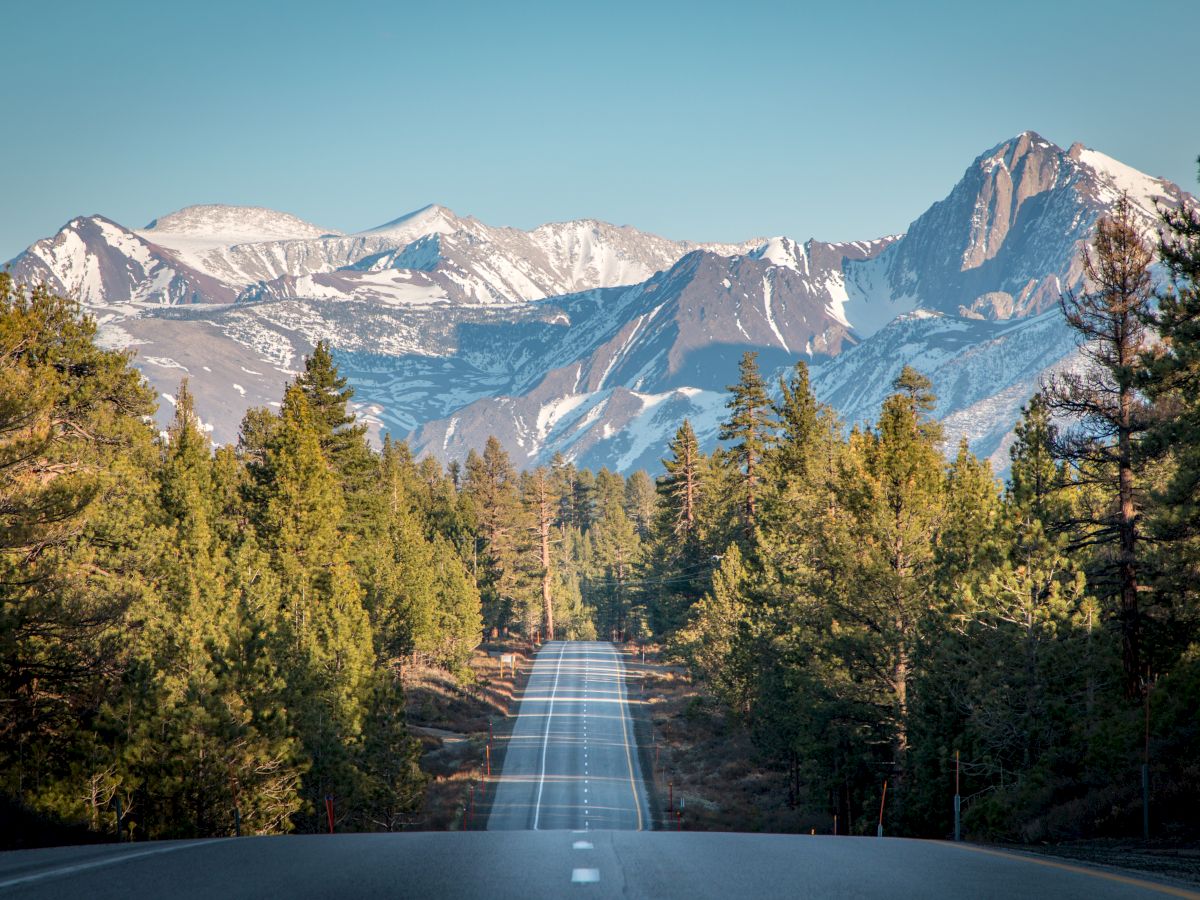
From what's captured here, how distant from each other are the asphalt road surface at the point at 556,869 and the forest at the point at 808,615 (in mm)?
6475

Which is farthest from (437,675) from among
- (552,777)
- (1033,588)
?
(1033,588)

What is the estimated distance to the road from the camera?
40694 millimetres

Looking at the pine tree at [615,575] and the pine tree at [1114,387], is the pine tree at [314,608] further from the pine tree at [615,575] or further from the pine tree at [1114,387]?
the pine tree at [615,575]

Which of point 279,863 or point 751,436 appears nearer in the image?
point 279,863

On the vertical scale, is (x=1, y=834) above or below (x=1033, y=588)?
below

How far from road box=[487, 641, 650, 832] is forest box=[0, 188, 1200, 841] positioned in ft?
21.0

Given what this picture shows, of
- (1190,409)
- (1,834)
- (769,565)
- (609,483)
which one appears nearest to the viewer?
(1,834)

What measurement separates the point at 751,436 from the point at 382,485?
24.6 metres

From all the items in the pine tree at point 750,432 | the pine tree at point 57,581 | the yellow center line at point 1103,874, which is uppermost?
the pine tree at point 750,432

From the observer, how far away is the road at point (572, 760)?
40.7 m

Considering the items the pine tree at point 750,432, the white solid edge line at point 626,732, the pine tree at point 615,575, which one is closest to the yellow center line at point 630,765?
the white solid edge line at point 626,732

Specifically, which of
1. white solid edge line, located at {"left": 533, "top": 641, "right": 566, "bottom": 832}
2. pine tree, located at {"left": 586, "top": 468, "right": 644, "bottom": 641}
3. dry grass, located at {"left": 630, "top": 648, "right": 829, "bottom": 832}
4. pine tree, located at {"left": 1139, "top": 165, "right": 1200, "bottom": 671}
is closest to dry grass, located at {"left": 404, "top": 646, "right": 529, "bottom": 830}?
white solid edge line, located at {"left": 533, "top": 641, "right": 566, "bottom": 832}

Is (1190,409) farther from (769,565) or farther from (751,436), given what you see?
(751,436)

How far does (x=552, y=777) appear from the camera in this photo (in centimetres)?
4841
